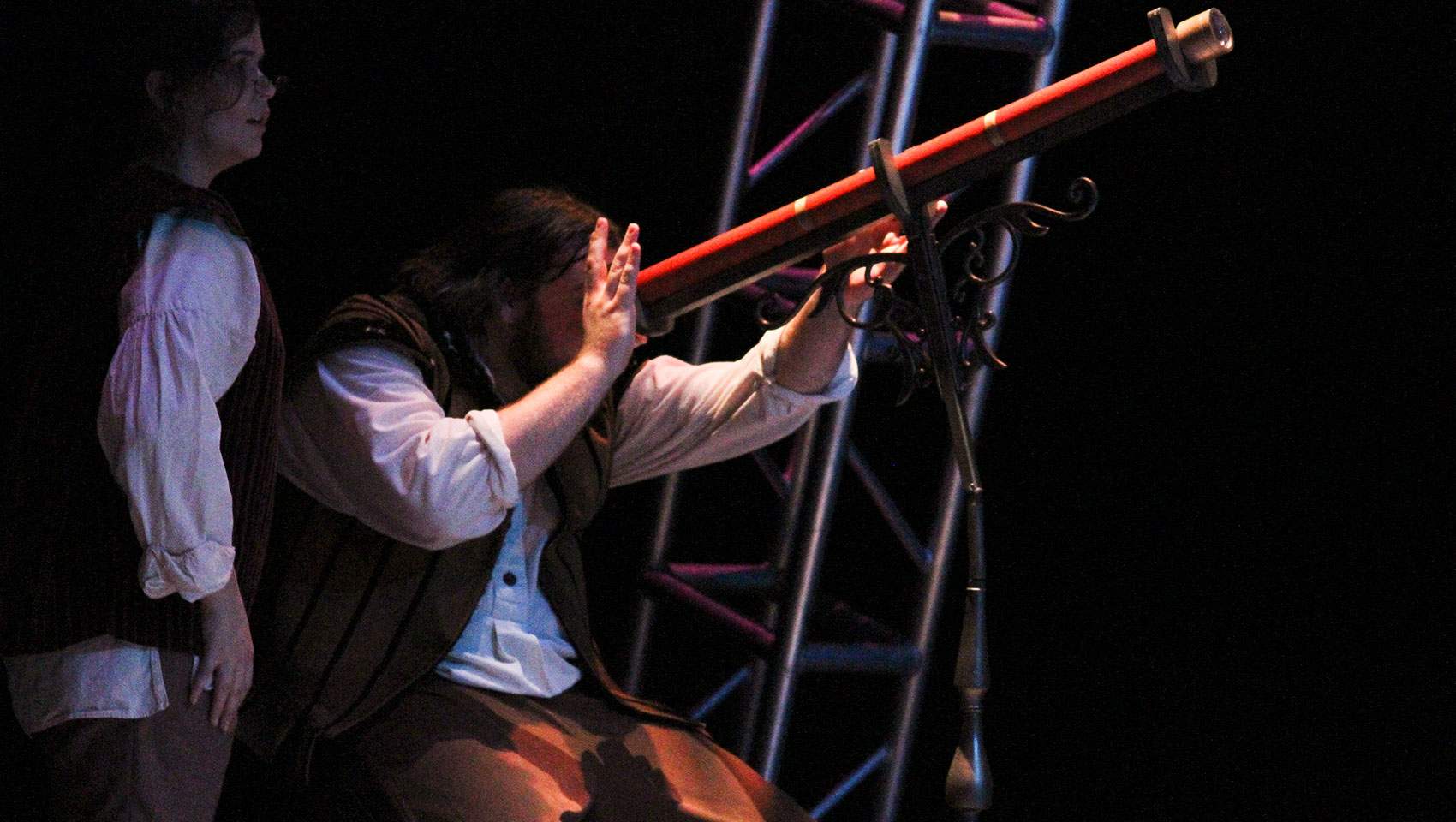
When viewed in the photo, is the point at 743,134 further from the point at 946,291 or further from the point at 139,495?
the point at 139,495

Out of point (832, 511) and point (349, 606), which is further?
point (832, 511)

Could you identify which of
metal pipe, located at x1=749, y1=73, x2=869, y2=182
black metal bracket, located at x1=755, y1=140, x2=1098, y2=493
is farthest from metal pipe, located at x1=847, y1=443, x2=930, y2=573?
black metal bracket, located at x1=755, y1=140, x2=1098, y2=493

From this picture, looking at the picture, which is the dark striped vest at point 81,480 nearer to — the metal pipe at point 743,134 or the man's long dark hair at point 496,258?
the man's long dark hair at point 496,258

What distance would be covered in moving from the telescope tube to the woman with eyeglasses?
2.07 feet

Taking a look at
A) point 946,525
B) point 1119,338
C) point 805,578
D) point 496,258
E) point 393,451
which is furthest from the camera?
point 1119,338

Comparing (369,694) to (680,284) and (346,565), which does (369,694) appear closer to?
(346,565)

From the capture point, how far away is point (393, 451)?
189cm

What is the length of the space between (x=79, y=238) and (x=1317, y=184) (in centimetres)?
205

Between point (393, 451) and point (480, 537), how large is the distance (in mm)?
224

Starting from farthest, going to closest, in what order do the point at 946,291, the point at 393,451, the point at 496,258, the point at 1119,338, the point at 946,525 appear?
1. the point at 1119,338
2. the point at 946,525
3. the point at 496,258
4. the point at 393,451
5. the point at 946,291

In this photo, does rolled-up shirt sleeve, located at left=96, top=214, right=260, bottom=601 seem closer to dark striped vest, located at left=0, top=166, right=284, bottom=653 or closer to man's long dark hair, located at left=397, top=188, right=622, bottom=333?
dark striped vest, located at left=0, top=166, right=284, bottom=653

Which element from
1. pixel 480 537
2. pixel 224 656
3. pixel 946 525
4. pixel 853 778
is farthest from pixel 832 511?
pixel 224 656

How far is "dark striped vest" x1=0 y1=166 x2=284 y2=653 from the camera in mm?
1585

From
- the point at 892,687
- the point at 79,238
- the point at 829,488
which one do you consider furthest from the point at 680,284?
the point at 892,687
